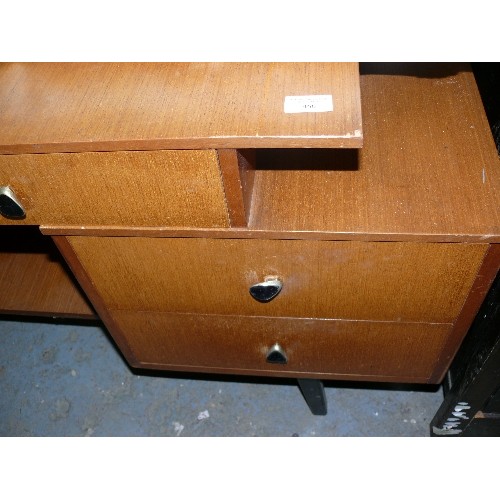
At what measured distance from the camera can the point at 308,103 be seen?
572 mm

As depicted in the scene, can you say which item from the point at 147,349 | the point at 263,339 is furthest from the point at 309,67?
the point at 147,349

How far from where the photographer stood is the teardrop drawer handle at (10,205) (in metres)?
0.67

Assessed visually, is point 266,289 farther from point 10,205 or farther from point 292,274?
point 10,205

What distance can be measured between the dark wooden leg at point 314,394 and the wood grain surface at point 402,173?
1.65ft

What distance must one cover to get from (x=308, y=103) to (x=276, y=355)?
1.60 ft

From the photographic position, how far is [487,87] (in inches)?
34.0

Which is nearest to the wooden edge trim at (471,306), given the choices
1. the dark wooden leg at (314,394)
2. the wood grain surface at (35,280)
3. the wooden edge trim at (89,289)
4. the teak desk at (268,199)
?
the teak desk at (268,199)

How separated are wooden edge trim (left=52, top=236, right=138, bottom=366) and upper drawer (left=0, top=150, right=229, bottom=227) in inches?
2.3

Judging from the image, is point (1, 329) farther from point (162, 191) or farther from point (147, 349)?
point (162, 191)

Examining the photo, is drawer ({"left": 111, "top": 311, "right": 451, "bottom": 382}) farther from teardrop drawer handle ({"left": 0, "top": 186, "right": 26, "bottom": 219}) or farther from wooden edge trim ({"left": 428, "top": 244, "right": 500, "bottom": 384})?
teardrop drawer handle ({"left": 0, "top": 186, "right": 26, "bottom": 219})

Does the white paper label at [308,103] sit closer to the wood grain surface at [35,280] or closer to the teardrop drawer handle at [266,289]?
the teardrop drawer handle at [266,289]

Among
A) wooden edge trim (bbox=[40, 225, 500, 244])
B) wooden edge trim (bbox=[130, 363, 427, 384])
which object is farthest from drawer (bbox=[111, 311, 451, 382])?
wooden edge trim (bbox=[40, 225, 500, 244])

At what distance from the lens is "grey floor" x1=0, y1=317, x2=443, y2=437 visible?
3.92ft

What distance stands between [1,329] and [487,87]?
134 centimetres
